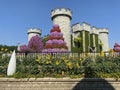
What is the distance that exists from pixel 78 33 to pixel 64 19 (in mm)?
5538

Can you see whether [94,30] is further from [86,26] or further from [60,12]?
[60,12]

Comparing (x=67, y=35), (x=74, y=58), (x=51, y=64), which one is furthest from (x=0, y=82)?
(x=67, y=35)

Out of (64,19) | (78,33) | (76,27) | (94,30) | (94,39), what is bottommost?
(94,39)

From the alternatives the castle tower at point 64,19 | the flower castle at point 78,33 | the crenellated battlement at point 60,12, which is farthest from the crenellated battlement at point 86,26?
the crenellated battlement at point 60,12

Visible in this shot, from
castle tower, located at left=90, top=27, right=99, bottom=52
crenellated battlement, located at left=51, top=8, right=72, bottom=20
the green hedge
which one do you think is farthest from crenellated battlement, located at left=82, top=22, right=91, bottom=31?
the green hedge

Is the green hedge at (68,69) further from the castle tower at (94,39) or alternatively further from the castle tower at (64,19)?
the castle tower at (94,39)

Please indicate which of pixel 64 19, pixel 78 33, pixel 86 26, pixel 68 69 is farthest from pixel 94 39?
pixel 68 69

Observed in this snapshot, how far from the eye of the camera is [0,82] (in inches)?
427

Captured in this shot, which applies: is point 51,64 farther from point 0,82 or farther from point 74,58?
point 0,82

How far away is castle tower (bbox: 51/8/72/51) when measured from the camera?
3253 centimetres

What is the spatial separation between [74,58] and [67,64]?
1758mm

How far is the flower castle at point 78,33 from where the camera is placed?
3278cm

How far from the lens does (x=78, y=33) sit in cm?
3762

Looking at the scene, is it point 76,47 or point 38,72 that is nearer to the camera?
point 38,72
